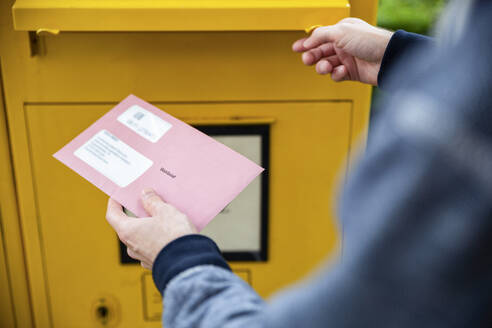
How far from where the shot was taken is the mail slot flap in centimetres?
128

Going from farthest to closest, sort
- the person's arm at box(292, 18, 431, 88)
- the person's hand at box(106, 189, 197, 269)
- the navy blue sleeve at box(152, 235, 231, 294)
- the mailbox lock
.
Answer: the mailbox lock
the person's arm at box(292, 18, 431, 88)
the person's hand at box(106, 189, 197, 269)
the navy blue sleeve at box(152, 235, 231, 294)

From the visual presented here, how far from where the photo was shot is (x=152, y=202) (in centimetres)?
114

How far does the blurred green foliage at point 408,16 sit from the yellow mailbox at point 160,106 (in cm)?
241

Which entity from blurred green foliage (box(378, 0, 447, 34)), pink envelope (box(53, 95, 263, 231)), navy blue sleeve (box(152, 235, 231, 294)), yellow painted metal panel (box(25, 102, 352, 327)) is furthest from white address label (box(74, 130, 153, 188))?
blurred green foliage (box(378, 0, 447, 34))

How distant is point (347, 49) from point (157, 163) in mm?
610

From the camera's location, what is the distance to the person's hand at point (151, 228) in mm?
1002

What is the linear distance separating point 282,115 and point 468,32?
104cm

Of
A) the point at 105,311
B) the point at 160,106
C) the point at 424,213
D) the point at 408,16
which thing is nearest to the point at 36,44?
the point at 160,106

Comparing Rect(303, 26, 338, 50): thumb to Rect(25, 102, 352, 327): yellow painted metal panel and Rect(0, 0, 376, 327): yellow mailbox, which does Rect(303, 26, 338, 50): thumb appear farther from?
Rect(25, 102, 352, 327): yellow painted metal panel

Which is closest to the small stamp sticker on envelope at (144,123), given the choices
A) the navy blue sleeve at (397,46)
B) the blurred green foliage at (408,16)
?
the navy blue sleeve at (397,46)

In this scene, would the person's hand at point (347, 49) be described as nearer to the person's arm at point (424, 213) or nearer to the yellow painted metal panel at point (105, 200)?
the yellow painted metal panel at point (105, 200)

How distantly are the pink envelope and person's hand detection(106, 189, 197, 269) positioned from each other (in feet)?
0.15

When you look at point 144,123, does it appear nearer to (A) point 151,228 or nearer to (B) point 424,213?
(A) point 151,228

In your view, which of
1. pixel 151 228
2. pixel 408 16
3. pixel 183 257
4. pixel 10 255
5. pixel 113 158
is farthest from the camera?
pixel 408 16
